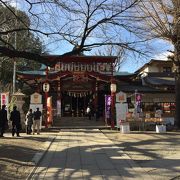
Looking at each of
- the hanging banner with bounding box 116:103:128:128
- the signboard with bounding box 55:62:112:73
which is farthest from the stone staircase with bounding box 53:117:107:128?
the signboard with bounding box 55:62:112:73

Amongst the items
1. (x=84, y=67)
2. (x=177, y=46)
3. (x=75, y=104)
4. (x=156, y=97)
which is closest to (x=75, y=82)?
(x=84, y=67)

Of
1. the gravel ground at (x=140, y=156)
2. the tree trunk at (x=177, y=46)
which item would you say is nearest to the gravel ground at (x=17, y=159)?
the gravel ground at (x=140, y=156)

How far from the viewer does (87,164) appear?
14.1 meters

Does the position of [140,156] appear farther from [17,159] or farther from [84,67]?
[84,67]

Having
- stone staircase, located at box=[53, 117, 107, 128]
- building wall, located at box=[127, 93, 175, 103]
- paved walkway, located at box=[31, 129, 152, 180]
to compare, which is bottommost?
paved walkway, located at box=[31, 129, 152, 180]

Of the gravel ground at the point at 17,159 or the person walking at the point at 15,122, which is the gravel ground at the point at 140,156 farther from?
the person walking at the point at 15,122

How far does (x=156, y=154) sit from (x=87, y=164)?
4043 millimetres

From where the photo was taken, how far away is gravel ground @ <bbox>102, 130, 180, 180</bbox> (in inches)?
498

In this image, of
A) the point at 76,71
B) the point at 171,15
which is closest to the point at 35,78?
the point at 76,71

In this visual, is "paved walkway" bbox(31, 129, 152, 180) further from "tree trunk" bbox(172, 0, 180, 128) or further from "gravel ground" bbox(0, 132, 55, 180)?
"tree trunk" bbox(172, 0, 180, 128)

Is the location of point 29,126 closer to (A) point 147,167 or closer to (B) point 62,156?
(B) point 62,156

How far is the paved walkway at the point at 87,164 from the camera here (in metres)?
12.1

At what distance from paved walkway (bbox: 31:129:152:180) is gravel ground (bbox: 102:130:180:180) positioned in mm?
407

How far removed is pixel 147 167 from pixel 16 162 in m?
4.30
